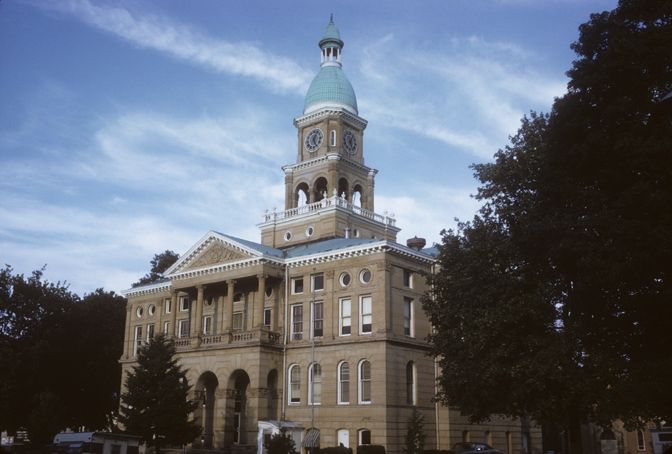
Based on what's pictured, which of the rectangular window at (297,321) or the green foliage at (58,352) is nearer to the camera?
the rectangular window at (297,321)

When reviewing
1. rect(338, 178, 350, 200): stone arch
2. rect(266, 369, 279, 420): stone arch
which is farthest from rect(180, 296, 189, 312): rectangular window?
rect(338, 178, 350, 200): stone arch

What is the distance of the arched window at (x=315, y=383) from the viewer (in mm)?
53906

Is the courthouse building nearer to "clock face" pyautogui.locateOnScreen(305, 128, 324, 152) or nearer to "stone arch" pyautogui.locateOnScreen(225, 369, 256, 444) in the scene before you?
"stone arch" pyautogui.locateOnScreen(225, 369, 256, 444)

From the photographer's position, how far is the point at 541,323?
3488cm

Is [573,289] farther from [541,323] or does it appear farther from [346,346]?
[346,346]

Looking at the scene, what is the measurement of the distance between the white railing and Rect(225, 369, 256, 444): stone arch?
16103mm

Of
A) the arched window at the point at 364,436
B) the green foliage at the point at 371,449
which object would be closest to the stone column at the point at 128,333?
the arched window at the point at 364,436

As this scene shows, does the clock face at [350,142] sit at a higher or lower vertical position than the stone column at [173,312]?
higher

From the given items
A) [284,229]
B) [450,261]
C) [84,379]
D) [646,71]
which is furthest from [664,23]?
[84,379]

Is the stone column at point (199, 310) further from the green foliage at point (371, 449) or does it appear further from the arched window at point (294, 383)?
the green foliage at point (371, 449)

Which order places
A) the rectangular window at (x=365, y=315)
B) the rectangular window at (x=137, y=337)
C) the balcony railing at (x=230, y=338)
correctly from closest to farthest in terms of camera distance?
1. the rectangular window at (x=365, y=315)
2. the balcony railing at (x=230, y=338)
3. the rectangular window at (x=137, y=337)

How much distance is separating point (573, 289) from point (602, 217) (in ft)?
23.9

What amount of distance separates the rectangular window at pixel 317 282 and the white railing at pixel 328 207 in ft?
28.7

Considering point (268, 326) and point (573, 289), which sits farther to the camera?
point (268, 326)
